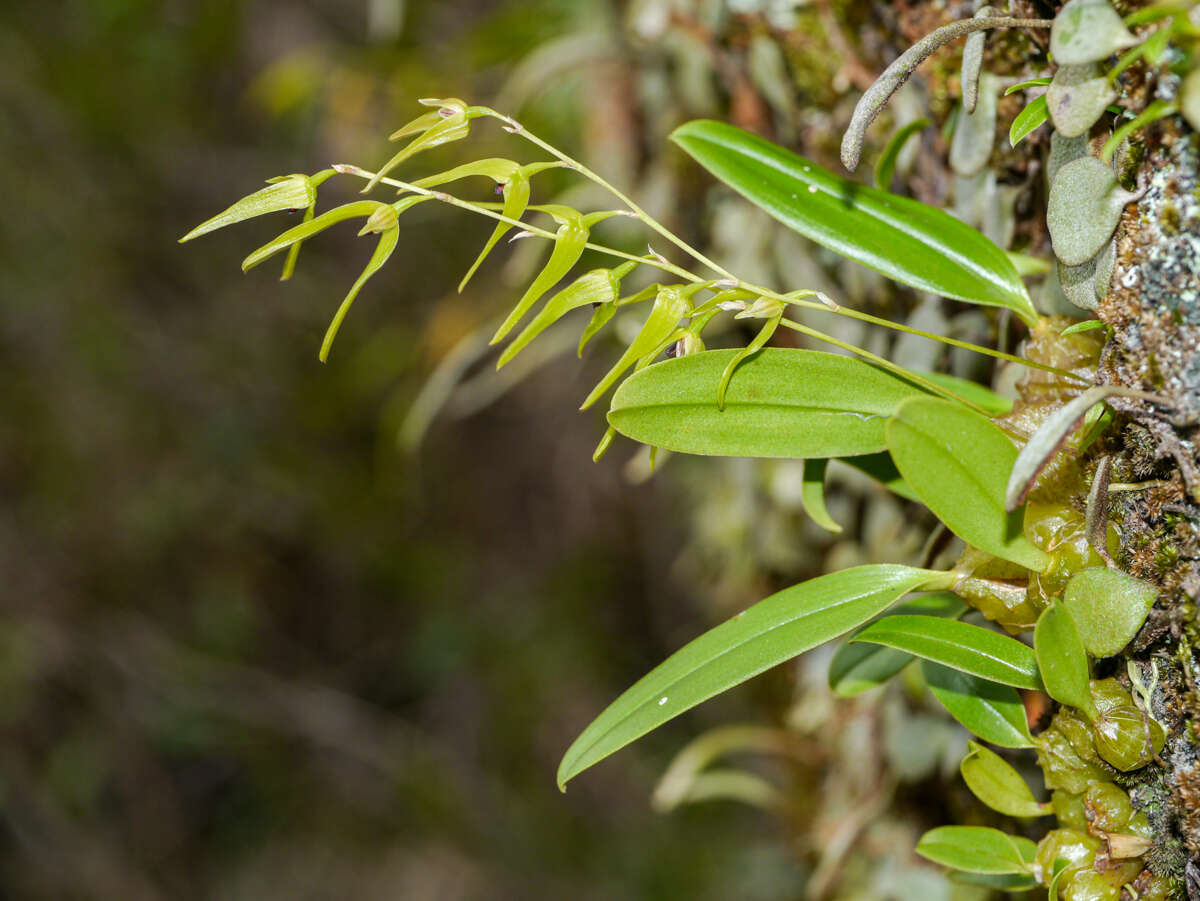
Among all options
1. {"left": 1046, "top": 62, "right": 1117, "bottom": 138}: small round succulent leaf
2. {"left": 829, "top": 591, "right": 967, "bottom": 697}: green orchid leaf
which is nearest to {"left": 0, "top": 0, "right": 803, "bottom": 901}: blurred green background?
{"left": 829, "top": 591, "right": 967, "bottom": 697}: green orchid leaf

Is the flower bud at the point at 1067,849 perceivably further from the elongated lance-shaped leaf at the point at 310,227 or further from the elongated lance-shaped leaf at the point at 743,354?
the elongated lance-shaped leaf at the point at 310,227

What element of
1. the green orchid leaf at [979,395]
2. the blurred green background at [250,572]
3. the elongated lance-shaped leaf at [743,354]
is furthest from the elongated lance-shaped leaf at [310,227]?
the blurred green background at [250,572]

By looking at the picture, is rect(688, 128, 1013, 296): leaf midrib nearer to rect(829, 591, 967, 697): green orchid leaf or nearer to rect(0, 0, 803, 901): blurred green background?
rect(829, 591, 967, 697): green orchid leaf

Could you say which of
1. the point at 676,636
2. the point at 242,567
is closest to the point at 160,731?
the point at 242,567

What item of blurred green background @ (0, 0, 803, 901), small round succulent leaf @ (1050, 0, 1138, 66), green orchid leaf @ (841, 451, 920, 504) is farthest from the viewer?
blurred green background @ (0, 0, 803, 901)

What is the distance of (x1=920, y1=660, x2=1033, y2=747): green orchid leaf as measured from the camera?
316 millimetres

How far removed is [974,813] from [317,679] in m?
1.67

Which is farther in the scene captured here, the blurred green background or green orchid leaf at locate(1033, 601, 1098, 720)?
the blurred green background

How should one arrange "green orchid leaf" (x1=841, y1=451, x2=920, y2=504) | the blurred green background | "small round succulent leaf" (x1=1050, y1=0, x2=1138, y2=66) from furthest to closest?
the blurred green background < "green orchid leaf" (x1=841, y1=451, x2=920, y2=504) < "small round succulent leaf" (x1=1050, y1=0, x2=1138, y2=66)

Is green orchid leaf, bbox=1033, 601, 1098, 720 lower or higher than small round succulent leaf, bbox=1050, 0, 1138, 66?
lower

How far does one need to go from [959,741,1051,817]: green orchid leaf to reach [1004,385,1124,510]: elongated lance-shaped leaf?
12 cm

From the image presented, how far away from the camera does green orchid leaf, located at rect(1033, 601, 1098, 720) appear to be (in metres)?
0.27

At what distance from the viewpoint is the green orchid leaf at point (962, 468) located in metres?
0.27

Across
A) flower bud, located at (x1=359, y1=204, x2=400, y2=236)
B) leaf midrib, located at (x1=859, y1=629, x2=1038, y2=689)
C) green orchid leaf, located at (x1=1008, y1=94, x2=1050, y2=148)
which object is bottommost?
leaf midrib, located at (x1=859, y1=629, x2=1038, y2=689)
